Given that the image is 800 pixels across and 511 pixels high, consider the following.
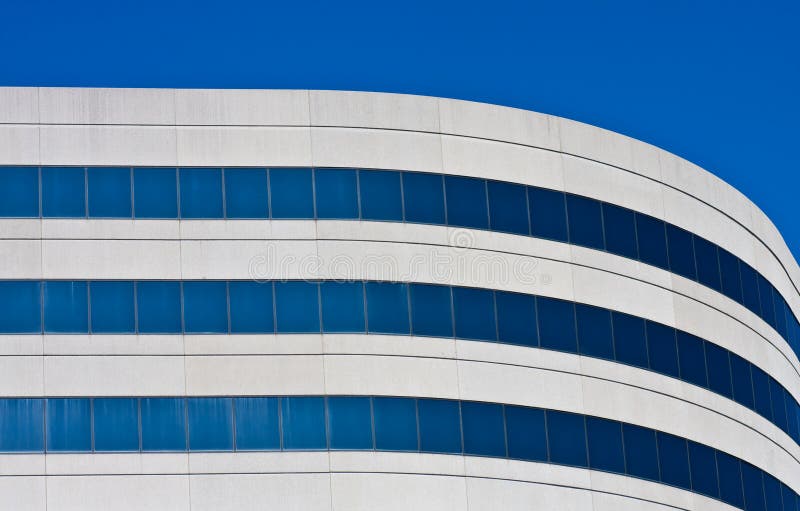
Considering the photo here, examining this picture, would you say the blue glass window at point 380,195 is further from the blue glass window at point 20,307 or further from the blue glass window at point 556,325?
the blue glass window at point 20,307

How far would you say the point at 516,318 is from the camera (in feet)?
168

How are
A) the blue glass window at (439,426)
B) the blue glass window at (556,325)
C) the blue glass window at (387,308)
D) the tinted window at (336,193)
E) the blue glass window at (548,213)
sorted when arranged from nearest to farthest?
the blue glass window at (439,426), the blue glass window at (387,308), the tinted window at (336,193), the blue glass window at (556,325), the blue glass window at (548,213)

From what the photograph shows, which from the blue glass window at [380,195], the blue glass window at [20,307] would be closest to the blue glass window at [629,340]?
the blue glass window at [380,195]

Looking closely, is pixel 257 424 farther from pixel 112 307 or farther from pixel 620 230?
pixel 620 230

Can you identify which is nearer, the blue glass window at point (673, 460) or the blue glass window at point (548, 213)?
the blue glass window at point (548, 213)

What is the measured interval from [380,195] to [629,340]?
32.9ft

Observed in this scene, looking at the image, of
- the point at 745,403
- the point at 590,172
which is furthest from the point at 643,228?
the point at 745,403

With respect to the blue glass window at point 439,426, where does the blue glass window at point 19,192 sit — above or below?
above

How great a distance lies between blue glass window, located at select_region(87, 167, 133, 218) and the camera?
49.3 metres

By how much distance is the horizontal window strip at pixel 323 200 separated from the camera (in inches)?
1941

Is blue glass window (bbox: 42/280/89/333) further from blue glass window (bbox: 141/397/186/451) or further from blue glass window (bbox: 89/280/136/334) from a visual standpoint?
blue glass window (bbox: 141/397/186/451)

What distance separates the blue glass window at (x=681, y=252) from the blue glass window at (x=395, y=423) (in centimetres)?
1196

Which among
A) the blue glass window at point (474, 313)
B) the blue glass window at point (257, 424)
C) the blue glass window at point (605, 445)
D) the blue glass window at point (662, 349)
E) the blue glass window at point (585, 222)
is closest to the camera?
the blue glass window at point (257, 424)

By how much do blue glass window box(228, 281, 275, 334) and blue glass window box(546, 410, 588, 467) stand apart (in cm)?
966
